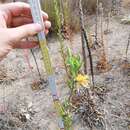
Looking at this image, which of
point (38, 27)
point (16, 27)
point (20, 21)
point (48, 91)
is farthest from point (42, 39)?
point (48, 91)

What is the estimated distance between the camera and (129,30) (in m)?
3.94

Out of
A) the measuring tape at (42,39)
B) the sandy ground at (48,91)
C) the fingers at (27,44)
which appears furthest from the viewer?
the sandy ground at (48,91)

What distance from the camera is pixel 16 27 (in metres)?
1.65

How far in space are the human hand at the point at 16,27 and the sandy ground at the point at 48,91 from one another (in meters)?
1.23

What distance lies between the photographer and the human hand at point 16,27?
4.71 feet

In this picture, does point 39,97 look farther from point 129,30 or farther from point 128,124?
point 129,30

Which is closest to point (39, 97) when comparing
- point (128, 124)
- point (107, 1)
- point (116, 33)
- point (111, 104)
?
point (111, 104)

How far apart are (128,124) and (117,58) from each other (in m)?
0.93

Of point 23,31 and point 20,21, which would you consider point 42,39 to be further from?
point 20,21

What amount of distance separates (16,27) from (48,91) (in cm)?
159

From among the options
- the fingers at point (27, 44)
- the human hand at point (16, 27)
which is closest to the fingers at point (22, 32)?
the human hand at point (16, 27)

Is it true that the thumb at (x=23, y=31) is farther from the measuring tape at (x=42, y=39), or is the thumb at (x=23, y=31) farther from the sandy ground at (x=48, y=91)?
the sandy ground at (x=48, y=91)

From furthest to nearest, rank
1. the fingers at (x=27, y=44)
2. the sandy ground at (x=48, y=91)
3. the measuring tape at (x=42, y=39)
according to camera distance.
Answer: the sandy ground at (x=48, y=91)
the fingers at (x=27, y=44)
the measuring tape at (x=42, y=39)

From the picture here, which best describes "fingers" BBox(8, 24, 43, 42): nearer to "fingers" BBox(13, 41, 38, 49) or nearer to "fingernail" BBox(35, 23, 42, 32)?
"fingernail" BBox(35, 23, 42, 32)
